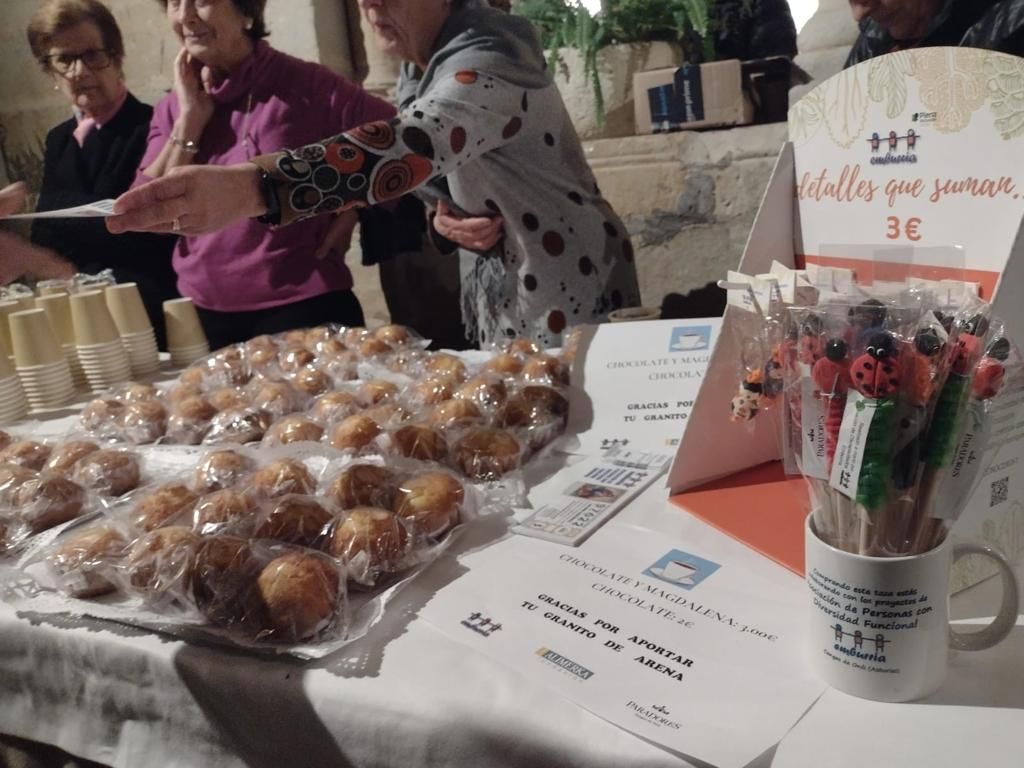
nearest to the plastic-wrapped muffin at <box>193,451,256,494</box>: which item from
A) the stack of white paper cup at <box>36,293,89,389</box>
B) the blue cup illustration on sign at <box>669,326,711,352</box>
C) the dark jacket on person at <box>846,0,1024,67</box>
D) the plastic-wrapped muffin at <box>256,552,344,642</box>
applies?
the plastic-wrapped muffin at <box>256,552,344,642</box>

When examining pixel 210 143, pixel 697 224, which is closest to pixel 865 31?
pixel 697 224

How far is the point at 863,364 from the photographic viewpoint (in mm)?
489

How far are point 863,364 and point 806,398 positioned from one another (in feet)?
0.17

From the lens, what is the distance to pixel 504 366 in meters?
1.25

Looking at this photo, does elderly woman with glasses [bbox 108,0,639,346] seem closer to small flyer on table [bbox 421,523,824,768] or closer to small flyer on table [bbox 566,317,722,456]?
small flyer on table [bbox 566,317,722,456]

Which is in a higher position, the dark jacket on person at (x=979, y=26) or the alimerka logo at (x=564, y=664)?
the dark jacket on person at (x=979, y=26)

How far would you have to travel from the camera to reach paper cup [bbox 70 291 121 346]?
5.05ft

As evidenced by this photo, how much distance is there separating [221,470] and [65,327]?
0.91 meters

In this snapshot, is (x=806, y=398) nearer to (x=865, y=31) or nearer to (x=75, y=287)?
(x=75, y=287)

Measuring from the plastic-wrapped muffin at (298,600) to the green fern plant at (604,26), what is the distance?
2129 mm

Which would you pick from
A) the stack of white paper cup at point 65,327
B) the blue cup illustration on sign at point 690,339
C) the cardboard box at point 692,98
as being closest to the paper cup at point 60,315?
the stack of white paper cup at point 65,327

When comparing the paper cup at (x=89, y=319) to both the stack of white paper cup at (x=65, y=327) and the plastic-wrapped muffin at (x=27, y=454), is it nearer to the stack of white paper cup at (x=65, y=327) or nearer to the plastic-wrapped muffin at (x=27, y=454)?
the stack of white paper cup at (x=65, y=327)

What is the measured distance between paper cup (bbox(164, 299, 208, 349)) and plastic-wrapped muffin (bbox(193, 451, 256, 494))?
84 centimetres

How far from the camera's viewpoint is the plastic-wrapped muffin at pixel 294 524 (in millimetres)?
788
